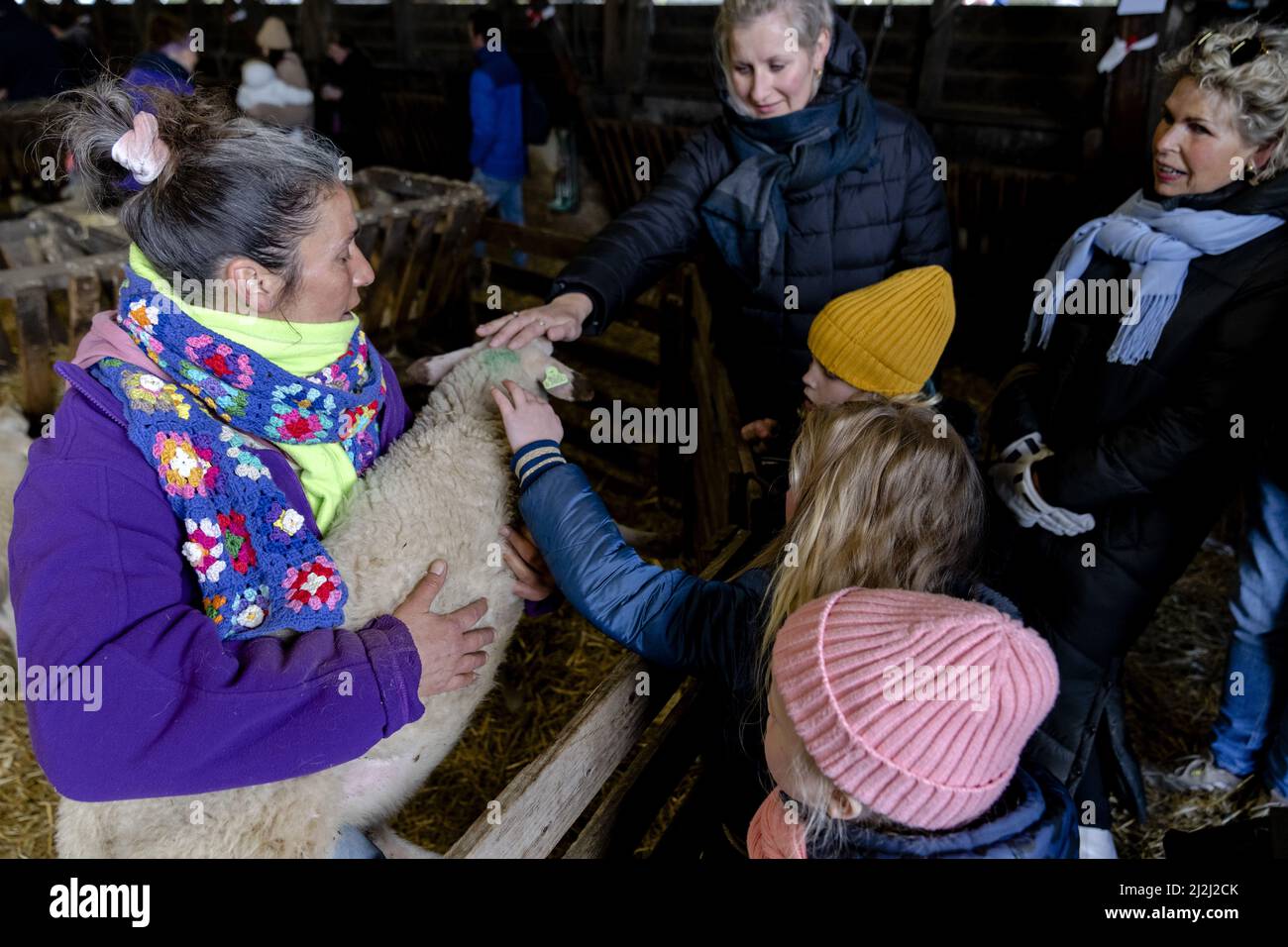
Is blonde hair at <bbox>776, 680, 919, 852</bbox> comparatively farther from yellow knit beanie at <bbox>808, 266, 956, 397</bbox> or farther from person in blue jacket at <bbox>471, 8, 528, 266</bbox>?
person in blue jacket at <bbox>471, 8, 528, 266</bbox>

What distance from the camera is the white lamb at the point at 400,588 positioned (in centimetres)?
150

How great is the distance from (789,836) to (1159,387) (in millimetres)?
1697

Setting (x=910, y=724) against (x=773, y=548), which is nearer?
(x=910, y=724)

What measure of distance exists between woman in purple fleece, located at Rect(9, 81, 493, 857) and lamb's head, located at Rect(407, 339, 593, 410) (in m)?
0.44

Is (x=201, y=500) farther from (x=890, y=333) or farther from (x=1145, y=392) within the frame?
(x=1145, y=392)

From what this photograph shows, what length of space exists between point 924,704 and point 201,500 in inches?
45.8

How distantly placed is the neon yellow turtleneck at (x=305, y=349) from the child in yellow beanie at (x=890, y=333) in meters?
1.08

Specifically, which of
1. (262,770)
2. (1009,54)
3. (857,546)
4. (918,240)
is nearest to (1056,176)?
(1009,54)

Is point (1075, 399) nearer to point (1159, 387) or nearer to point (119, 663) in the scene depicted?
point (1159, 387)

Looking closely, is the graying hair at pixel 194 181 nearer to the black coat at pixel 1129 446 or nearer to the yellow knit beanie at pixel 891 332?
the yellow knit beanie at pixel 891 332

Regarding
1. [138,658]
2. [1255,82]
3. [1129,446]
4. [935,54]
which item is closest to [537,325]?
[138,658]

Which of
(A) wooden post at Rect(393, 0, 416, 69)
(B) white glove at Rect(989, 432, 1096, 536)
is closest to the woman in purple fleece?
(B) white glove at Rect(989, 432, 1096, 536)

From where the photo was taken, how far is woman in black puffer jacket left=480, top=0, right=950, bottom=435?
7.19 ft

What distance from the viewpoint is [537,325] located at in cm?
208
